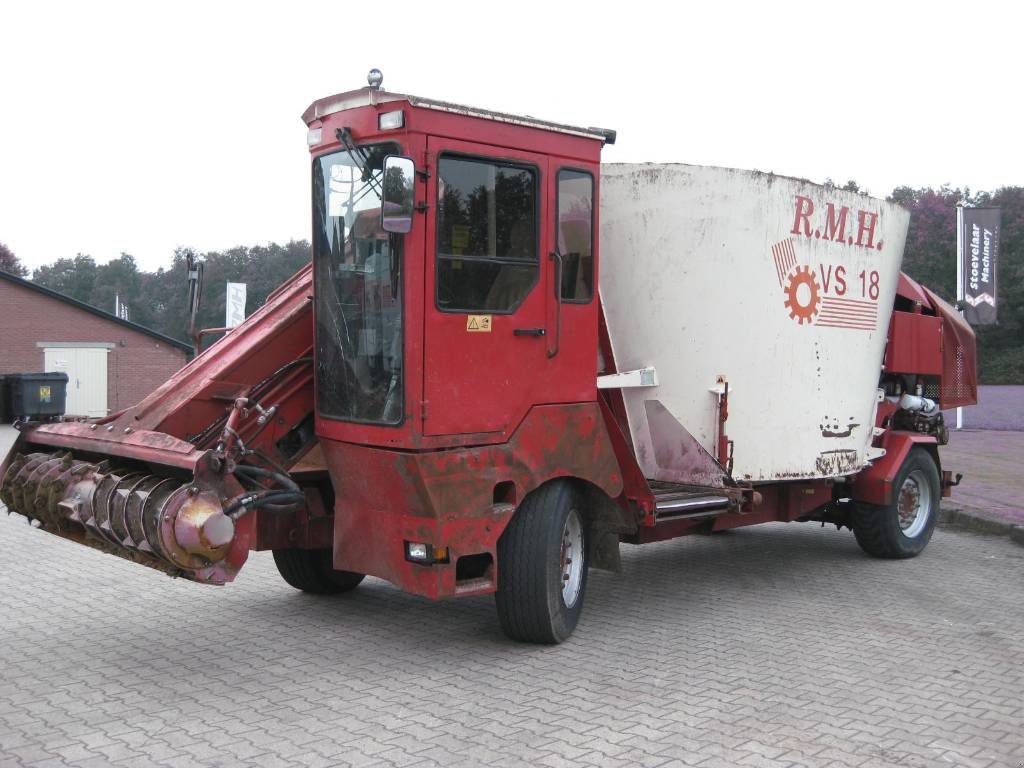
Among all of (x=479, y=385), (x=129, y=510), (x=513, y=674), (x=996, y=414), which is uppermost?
(x=479, y=385)

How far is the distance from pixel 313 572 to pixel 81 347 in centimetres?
3629

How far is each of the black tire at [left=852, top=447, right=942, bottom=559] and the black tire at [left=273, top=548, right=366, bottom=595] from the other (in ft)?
15.3

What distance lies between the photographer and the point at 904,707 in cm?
511

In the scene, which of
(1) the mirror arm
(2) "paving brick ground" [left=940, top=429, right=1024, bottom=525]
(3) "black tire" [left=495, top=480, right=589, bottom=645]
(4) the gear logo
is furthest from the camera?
(2) "paving brick ground" [left=940, top=429, right=1024, bottom=525]

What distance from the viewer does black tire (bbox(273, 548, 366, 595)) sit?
7.16 metres

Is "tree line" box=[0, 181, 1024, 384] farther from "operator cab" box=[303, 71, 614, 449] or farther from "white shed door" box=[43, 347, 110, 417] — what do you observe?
"operator cab" box=[303, 71, 614, 449]

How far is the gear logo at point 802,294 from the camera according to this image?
7527 millimetres

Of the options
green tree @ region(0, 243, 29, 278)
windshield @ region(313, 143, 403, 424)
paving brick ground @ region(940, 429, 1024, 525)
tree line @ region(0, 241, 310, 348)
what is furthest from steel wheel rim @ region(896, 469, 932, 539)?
green tree @ region(0, 243, 29, 278)

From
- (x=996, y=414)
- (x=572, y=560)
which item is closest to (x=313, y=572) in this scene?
(x=572, y=560)

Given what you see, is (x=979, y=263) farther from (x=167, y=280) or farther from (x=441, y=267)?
(x=167, y=280)

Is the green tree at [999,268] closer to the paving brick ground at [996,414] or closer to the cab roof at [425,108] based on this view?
the paving brick ground at [996,414]

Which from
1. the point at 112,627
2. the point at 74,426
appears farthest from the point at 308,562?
the point at 74,426

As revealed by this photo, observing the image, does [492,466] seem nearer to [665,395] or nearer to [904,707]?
[665,395]

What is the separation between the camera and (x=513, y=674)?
5.63 m
